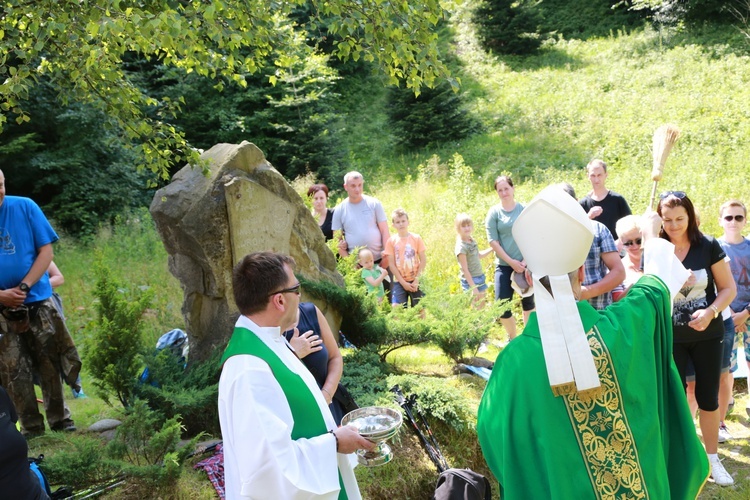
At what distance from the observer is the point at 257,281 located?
264cm

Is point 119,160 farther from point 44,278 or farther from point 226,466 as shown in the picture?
point 226,466

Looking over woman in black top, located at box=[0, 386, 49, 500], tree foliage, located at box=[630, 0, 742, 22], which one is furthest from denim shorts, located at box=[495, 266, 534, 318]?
tree foliage, located at box=[630, 0, 742, 22]

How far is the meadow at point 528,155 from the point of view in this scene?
559 centimetres

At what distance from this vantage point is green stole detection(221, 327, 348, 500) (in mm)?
2529

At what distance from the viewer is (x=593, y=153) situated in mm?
16203

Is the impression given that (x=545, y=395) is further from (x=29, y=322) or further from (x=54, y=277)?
(x=54, y=277)

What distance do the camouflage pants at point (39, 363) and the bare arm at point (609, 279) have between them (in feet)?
13.5

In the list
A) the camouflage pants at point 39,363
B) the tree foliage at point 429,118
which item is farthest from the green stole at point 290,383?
the tree foliage at point 429,118

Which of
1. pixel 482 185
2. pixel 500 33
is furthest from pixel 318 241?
pixel 500 33

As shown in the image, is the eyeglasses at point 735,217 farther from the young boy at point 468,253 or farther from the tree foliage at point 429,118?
the tree foliage at point 429,118

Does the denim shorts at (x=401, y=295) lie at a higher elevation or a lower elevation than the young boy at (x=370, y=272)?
lower

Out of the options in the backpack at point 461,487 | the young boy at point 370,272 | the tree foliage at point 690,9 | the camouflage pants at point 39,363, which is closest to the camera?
the backpack at point 461,487

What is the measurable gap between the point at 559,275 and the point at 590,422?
60 cm

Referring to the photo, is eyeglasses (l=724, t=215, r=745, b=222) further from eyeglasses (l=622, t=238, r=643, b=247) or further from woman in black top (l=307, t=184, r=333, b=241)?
woman in black top (l=307, t=184, r=333, b=241)
